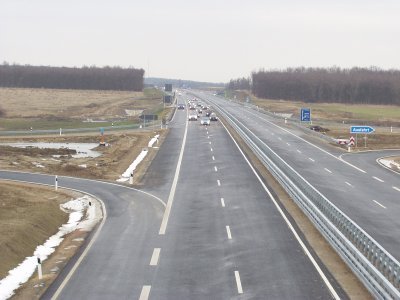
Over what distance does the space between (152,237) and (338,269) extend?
8415mm

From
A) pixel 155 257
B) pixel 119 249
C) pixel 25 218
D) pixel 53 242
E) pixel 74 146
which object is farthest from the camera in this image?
pixel 74 146

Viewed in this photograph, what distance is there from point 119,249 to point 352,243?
8904 mm

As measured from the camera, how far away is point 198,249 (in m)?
22.0

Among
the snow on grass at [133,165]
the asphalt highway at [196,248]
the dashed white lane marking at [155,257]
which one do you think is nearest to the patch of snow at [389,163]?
the asphalt highway at [196,248]

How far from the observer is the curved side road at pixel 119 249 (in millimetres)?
17312

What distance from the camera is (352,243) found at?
67.1ft

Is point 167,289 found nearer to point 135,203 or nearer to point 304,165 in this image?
point 135,203

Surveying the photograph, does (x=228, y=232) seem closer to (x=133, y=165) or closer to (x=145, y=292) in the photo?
(x=145, y=292)

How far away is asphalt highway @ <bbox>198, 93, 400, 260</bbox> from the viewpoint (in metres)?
26.7

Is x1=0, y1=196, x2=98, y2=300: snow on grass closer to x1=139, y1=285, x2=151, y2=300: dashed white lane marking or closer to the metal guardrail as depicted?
x1=139, y1=285, x2=151, y2=300: dashed white lane marking

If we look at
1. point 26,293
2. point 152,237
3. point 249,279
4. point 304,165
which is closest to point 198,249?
point 152,237

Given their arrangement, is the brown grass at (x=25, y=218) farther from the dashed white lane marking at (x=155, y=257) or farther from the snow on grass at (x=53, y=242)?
the dashed white lane marking at (x=155, y=257)

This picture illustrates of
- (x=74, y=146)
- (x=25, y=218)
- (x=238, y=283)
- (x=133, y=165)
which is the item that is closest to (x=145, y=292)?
(x=238, y=283)

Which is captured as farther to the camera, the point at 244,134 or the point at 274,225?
the point at 244,134
